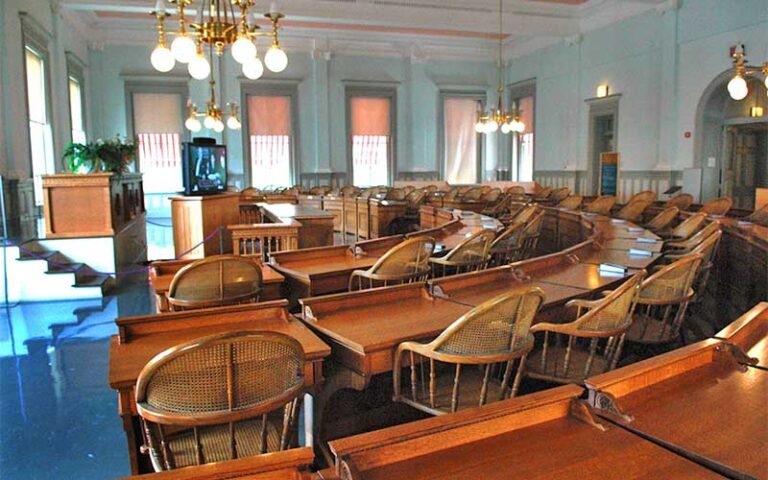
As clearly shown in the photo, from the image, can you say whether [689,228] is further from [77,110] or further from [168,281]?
[77,110]

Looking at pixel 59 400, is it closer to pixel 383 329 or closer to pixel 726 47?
pixel 383 329

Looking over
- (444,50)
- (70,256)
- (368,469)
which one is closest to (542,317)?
(368,469)

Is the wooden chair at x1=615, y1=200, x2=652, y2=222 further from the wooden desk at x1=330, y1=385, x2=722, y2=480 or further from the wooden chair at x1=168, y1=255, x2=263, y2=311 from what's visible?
the wooden desk at x1=330, y1=385, x2=722, y2=480

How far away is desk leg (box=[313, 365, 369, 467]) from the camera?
2.21 meters

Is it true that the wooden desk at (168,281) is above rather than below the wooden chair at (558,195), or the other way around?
below

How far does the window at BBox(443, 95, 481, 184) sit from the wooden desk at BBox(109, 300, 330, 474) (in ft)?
46.1

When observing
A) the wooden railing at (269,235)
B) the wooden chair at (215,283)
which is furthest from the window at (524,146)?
the wooden chair at (215,283)

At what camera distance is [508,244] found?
16.5ft

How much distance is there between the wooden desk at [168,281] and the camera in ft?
10.8

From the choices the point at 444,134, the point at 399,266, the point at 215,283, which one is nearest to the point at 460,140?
the point at 444,134

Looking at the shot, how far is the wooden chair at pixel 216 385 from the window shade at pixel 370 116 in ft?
45.6

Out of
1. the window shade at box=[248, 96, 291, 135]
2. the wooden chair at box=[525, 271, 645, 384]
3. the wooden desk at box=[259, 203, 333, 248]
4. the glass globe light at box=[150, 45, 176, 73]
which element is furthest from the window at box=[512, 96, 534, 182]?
the wooden chair at box=[525, 271, 645, 384]

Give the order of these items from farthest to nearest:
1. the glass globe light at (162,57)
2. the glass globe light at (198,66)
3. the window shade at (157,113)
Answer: the window shade at (157,113), the glass globe light at (198,66), the glass globe light at (162,57)

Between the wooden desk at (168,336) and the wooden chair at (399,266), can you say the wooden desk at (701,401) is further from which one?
the wooden chair at (399,266)
